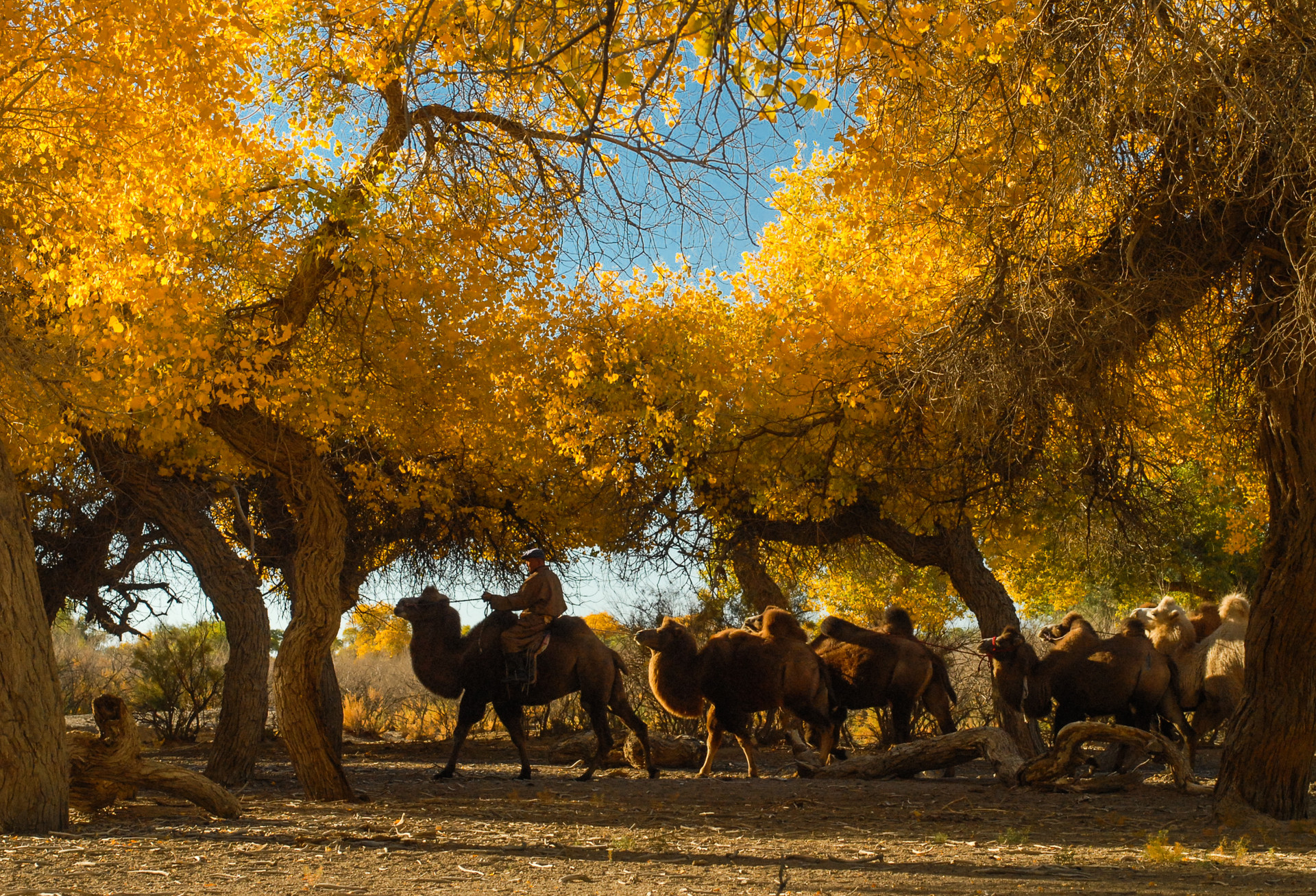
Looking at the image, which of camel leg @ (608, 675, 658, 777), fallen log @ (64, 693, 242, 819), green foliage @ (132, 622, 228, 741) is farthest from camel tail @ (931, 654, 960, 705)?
green foliage @ (132, 622, 228, 741)

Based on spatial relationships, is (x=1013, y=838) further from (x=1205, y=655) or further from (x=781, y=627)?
(x=1205, y=655)

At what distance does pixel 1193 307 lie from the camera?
8477mm

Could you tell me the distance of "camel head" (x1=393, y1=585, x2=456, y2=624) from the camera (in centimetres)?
1236

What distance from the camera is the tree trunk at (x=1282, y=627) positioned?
745cm

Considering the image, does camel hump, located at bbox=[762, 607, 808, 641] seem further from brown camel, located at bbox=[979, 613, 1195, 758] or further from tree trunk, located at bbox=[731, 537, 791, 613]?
tree trunk, located at bbox=[731, 537, 791, 613]

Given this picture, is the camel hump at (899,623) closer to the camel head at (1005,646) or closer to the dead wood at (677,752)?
the camel head at (1005,646)

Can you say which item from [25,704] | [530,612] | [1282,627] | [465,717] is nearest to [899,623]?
[530,612]

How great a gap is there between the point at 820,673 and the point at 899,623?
1712 mm

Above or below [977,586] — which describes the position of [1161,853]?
below

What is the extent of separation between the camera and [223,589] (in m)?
12.9

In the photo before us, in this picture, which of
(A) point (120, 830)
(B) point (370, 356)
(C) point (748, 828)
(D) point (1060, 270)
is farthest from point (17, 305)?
(D) point (1060, 270)

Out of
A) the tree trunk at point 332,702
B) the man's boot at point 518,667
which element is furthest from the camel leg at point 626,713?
the tree trunk at point 332,702

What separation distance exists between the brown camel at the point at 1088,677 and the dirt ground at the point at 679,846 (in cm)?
105

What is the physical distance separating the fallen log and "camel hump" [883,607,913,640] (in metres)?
8.11
